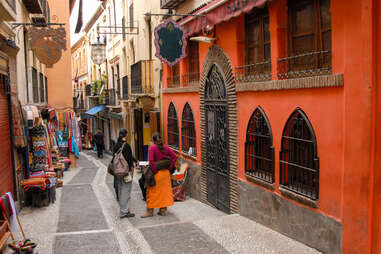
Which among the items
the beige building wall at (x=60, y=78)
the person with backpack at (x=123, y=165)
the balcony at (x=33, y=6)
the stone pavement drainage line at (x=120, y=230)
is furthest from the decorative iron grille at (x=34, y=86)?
the beige building wall at (x=60, y=78)

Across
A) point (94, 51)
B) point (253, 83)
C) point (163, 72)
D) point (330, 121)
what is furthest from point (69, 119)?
point (330, 121)

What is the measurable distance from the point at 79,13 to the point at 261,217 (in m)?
33.1

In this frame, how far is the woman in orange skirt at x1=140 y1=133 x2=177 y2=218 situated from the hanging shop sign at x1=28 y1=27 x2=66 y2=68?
4781 millimetres

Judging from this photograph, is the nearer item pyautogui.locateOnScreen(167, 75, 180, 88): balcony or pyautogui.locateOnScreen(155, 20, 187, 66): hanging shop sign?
pyautogui.locateOnScreen(155, 20, 187, 66): hanging shop sign

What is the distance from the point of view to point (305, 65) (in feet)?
20.4

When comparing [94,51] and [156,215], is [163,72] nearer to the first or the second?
[156,215]

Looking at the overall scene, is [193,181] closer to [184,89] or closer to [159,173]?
[184,89]

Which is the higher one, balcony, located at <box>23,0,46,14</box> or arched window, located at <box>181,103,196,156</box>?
balcony, located at <box>23,0,46,14</box>

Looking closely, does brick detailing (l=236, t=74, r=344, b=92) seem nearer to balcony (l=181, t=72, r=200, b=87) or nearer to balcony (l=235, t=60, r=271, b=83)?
balcony (l=235, t=60, r=271, b=83)

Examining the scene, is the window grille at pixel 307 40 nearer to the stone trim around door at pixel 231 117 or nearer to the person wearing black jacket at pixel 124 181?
the stone trim around door at pixel 231 117

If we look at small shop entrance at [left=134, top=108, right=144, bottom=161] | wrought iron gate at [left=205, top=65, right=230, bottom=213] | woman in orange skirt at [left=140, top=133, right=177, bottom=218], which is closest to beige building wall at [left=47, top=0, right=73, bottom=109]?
small shop entrance at [left=134, top=108, right=144, bottom=161]

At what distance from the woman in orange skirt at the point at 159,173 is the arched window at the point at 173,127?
172 inches

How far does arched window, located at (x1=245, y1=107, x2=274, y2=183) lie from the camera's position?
7207 millimetres

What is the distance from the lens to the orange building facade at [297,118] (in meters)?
4.76
